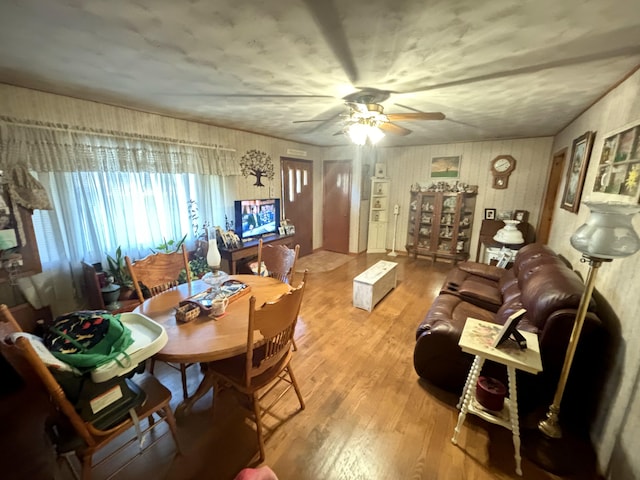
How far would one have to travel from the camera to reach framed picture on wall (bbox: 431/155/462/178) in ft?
15.9

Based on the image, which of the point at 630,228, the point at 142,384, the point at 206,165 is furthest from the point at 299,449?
the point at 206,165

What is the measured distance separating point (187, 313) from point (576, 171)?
362 centimetres

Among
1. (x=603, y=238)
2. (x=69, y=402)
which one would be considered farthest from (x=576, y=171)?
(x=69, y=402)

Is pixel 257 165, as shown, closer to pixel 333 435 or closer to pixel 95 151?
pixel 95 151

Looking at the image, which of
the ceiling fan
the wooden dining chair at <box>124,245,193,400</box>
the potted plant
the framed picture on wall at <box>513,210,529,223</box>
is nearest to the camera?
the wooden dining chair at <box>124,245,193,400</box>

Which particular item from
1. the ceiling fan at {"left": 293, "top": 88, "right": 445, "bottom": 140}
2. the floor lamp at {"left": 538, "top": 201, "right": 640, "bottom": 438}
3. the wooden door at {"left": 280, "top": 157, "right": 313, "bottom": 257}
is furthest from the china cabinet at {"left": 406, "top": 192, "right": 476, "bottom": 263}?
the floor lamp at {"left": 538, "top": 201, "right": 640, "bottom": 438}

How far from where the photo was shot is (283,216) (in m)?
4.81

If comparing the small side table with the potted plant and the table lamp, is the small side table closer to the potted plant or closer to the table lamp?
the table lamp

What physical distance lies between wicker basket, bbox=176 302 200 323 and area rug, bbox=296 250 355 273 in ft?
9.70

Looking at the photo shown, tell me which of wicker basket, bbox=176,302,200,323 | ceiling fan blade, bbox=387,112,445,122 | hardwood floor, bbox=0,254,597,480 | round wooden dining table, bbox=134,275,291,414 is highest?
ceiling fan blade, bbox=387,112,445,122

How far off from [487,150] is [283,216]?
3731 mm

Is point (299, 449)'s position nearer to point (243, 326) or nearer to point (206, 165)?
point (243, 326)

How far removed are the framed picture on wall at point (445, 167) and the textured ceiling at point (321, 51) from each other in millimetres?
2319

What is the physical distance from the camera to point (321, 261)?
5.12 metres
